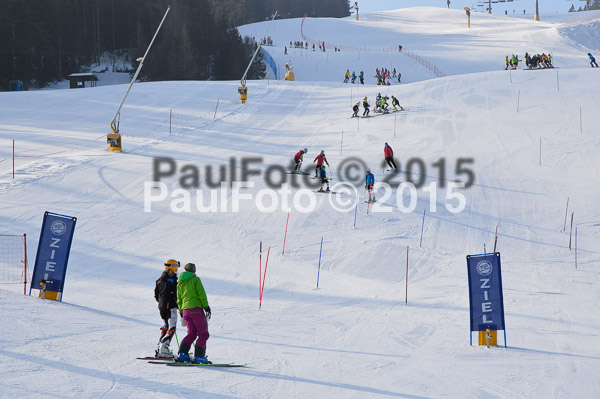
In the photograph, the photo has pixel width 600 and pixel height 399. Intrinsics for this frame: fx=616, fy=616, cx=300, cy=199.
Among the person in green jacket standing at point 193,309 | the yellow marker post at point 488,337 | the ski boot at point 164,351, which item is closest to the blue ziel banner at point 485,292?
the yellow marker post at point 488,337

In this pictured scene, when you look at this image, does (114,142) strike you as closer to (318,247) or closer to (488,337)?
(318,247)

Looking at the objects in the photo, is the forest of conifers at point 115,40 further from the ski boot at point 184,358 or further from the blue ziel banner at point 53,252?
the ski boot at point 184,358

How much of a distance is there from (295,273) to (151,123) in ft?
65.4

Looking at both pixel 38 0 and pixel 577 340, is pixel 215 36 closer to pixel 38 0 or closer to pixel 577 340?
pixel 38 0

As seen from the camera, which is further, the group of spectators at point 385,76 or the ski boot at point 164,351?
the group of spectators at point 385,76

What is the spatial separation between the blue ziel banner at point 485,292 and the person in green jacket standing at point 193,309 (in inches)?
154

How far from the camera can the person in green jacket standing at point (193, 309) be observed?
7.16 meters

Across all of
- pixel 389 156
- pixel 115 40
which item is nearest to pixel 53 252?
pixel 389 156

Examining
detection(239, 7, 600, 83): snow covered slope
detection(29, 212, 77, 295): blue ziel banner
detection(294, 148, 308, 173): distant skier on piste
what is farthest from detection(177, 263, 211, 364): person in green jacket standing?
detection(239, 7, 600, 83): snow covered slope

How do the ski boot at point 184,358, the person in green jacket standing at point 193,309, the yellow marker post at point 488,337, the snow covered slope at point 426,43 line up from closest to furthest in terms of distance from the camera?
the person in green jacket standing at point 193,309 → the ski boot at point 184,358 → the yellow marker post at point 488,337 → the snow covered slope at point 426,43

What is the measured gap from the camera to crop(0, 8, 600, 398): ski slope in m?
7.23

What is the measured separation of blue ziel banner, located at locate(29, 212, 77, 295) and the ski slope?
1.83 ft

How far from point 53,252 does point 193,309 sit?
4.32m

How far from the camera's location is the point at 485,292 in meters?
8.95
